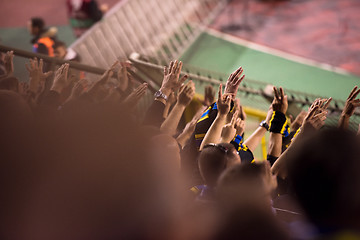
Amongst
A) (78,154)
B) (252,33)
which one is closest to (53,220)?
(78,154)

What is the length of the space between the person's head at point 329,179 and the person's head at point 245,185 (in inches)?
5.0

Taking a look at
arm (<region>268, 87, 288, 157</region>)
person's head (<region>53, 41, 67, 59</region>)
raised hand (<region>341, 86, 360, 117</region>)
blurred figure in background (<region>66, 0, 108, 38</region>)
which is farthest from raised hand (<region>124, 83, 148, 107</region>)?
blurred figure in background (<region>66, 0, 108, 38</region>)

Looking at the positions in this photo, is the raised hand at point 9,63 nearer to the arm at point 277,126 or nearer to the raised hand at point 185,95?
the raised hand at point 185,95

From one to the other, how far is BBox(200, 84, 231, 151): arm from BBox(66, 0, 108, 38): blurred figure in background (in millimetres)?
4223

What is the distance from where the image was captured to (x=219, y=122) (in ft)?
7.50

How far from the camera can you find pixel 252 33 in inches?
272

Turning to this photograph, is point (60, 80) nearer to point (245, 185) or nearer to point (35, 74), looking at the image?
point (35, 74)

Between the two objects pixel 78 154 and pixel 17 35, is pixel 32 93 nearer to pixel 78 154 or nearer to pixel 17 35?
pixel 78 154

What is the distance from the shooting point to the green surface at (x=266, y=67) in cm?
529

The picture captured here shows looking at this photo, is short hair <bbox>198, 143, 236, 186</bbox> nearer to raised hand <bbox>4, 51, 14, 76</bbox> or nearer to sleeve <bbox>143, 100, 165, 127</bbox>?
sleeve <bbox>143, 100, 165, 127</bbox>

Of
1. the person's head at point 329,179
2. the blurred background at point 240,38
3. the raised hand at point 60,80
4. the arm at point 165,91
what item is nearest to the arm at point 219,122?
the arm at point 165,91

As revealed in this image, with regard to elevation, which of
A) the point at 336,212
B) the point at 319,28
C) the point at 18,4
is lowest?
the point at 336,212

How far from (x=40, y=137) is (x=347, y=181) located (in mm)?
1353

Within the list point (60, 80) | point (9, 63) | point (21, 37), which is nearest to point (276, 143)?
point (60, 80)
